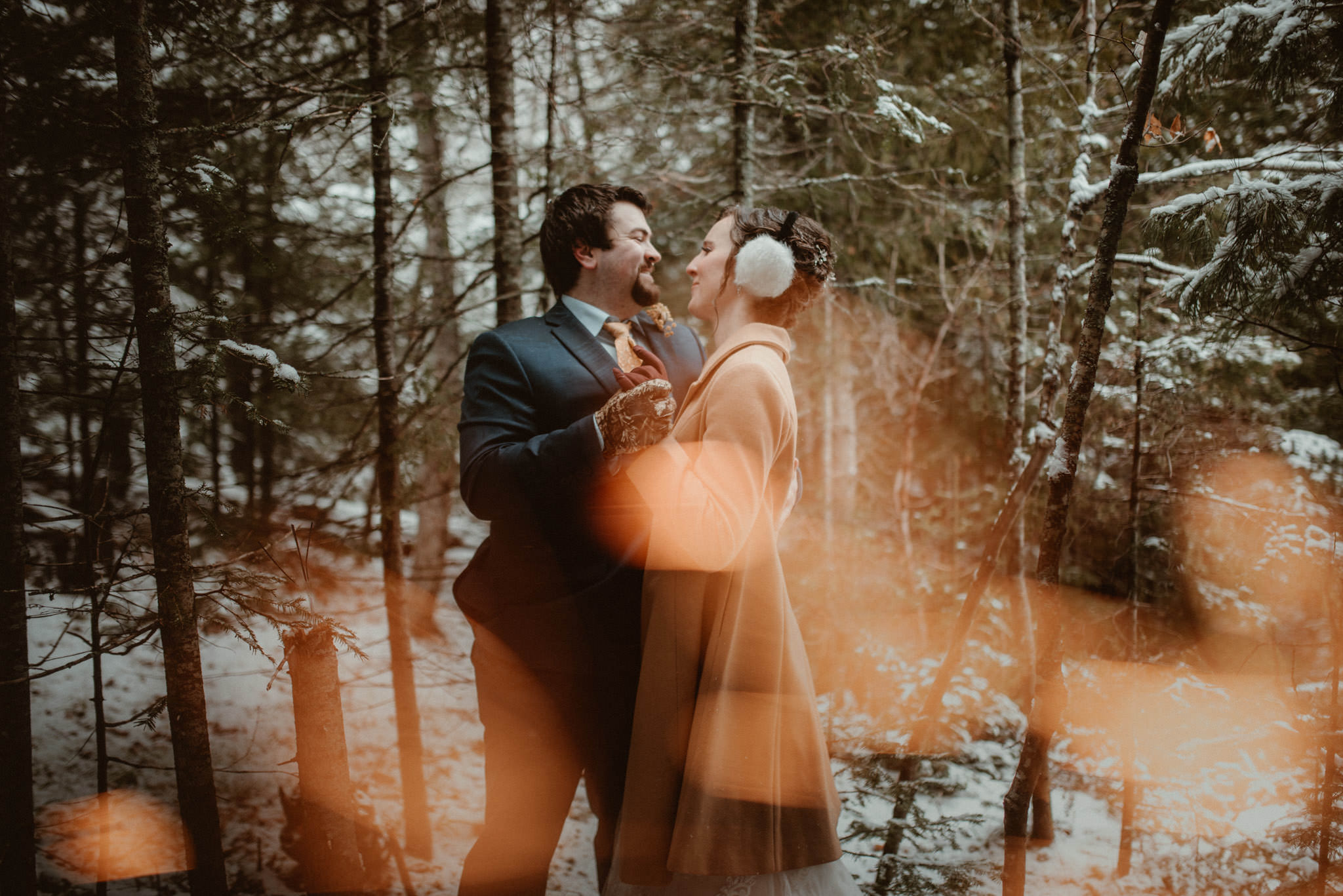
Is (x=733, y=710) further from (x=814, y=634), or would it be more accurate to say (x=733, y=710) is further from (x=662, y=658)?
(x=814, y=634)

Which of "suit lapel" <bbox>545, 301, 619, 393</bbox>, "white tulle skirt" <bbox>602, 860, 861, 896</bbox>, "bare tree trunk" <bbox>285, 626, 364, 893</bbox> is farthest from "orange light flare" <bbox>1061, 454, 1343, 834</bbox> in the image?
"bare tree trunk" <bbox>285, 626, 364, 893</bbox>

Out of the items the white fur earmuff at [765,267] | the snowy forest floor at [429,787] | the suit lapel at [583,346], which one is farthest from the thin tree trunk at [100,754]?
the white fur earmuff at [765,267]

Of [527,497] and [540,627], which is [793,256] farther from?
[540,627]

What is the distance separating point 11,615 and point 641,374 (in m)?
2.88

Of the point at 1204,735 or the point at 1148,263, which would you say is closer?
the point at 1148,263

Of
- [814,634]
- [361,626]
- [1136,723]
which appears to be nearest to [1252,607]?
[1136,723]

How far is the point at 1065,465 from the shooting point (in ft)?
8.84

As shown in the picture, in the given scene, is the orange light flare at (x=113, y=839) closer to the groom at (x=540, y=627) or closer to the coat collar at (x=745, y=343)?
the groom at (x=540, y=627)

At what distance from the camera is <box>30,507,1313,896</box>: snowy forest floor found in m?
3.36

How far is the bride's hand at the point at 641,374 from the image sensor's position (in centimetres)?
218

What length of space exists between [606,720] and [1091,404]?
344 cm

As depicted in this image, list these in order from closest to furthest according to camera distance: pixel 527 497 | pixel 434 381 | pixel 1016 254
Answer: pixel 527 497, pixel 1016 254, pixel 434 381

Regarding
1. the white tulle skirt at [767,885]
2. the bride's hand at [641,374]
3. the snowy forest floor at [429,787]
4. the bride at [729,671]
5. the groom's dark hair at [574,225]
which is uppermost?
the groom's dark hair at [574,225]

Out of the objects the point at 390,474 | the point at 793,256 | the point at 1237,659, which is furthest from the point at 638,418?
the point at 1237,659
